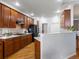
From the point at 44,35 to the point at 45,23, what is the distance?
13182 millimetres

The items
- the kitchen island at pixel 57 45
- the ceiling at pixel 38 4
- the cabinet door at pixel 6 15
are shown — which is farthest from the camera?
the ceiling at pixel 38 4

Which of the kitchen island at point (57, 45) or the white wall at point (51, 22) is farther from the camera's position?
the white wall at point (51, 22)

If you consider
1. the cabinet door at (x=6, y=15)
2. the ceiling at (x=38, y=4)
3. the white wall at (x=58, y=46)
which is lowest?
the white wall at (x=58, y=46)

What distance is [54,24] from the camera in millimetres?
16109

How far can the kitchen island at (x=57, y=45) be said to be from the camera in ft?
11.4

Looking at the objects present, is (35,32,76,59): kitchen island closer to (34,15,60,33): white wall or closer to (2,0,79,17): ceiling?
(2,0,79,17): ceiling


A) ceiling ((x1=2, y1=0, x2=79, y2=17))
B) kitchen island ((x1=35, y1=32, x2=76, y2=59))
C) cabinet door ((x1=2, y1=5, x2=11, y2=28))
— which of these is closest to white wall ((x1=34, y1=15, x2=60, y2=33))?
ceiling ((x1=2, y1=0, x2=79, y2=17))

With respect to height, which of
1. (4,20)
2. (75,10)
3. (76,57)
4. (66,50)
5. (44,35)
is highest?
(75,10)

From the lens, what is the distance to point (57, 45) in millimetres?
3975

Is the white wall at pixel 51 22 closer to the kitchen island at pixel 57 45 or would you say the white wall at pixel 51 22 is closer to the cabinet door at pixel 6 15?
the cabinet door at pixel 6 15

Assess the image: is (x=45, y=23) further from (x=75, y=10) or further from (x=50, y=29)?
(x=75, y=10)

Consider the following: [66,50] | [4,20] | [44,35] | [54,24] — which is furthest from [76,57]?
[54,24]

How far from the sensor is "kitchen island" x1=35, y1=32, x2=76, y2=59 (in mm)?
3475

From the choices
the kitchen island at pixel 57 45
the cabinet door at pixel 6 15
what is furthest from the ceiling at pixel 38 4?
the kitchen island at pixel 57 45
